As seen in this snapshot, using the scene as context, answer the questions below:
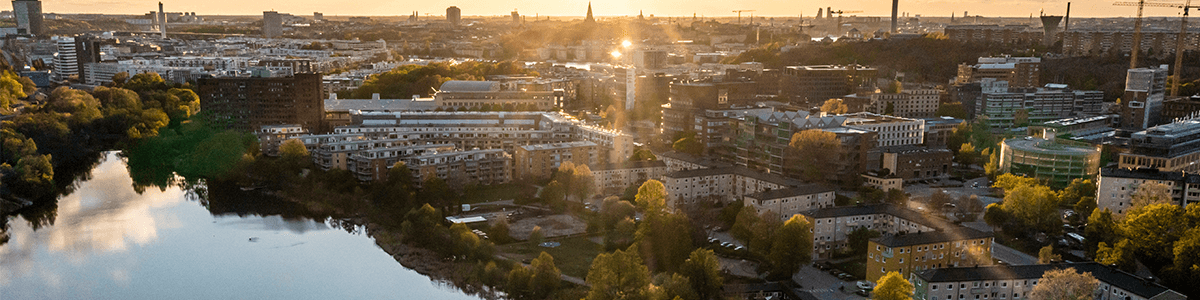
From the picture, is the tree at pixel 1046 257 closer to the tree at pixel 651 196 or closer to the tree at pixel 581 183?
the tree at pixel 651 196

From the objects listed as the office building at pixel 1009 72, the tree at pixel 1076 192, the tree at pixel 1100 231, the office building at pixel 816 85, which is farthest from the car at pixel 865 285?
the office building at pixel 1009 72

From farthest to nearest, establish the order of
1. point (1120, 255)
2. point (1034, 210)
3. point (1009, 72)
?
point (1009, 72)
point (1034, 210)
point (1120, 255)

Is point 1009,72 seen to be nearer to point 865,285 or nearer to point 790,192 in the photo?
point 790,192

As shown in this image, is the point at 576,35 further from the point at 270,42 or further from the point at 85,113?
the point at 85,113

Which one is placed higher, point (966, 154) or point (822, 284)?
point (966, 154)

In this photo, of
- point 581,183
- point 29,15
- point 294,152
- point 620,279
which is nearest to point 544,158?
point 581,183

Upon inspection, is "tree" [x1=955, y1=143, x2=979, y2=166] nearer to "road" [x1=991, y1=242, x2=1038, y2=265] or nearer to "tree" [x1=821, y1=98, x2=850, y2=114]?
"tree" [x1=821, y1=98, x2=850, y2=114]

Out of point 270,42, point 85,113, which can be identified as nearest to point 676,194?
point 85,113
